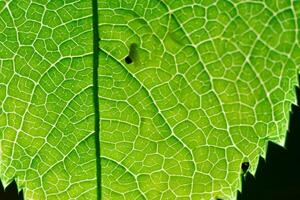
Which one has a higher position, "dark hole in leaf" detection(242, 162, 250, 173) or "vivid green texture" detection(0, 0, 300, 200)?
"vivid green texture" detection(0, 0, 300, 200)

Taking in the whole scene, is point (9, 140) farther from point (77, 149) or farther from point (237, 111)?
point (237, 111)

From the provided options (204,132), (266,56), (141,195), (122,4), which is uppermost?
(122,4)

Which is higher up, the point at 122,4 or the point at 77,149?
the point at 122,4

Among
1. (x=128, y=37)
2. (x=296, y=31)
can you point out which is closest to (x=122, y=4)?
(x=128, y=37)

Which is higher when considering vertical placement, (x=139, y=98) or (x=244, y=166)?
(x=139, y=98)

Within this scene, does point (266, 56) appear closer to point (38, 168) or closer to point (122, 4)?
point (122, 4)

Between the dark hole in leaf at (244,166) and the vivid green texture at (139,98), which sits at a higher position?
the vivid green texture at (139,98)

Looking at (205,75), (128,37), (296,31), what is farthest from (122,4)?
(296,31)
